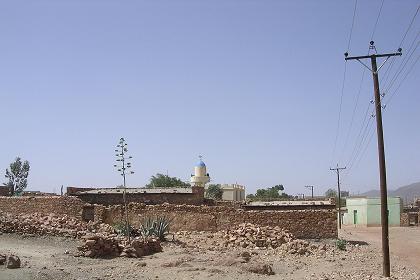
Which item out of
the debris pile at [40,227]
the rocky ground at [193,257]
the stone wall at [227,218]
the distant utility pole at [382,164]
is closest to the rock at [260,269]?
the rocky ground at [193,257]

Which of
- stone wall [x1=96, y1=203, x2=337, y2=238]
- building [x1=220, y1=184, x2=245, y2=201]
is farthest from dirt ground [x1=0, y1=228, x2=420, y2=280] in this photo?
building [x1=220, y1=184, x2=245, y2=201]

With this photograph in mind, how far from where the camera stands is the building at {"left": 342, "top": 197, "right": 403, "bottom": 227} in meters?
53.6

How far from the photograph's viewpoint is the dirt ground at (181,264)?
50.1ft

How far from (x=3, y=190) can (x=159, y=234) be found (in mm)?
23790

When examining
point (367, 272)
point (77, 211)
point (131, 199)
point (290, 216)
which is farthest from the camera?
point (131, 199)

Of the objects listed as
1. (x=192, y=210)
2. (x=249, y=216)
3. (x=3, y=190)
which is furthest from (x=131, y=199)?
(x=3, y=190)

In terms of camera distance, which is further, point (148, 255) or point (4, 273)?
point (148, 255)

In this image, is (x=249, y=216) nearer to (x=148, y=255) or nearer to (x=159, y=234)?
(x=159, y=234)

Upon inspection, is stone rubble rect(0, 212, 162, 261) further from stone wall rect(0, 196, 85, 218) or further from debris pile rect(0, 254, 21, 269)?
stone wall rect(0, 196, 85, 218)

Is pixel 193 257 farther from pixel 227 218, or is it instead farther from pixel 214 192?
pixel 214 192

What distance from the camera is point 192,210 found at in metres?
29.2

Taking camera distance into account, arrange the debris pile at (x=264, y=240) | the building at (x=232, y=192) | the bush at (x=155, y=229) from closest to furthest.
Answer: the debris pile at (x=264, y=240)
the bush at (x=155, y=229)
the building at (x=232, y=192)

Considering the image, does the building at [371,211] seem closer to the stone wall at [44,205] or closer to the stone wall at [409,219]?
the stone wall at [409,219]

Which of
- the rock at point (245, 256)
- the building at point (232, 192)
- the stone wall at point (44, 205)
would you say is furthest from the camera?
the building at point (232, 192)
